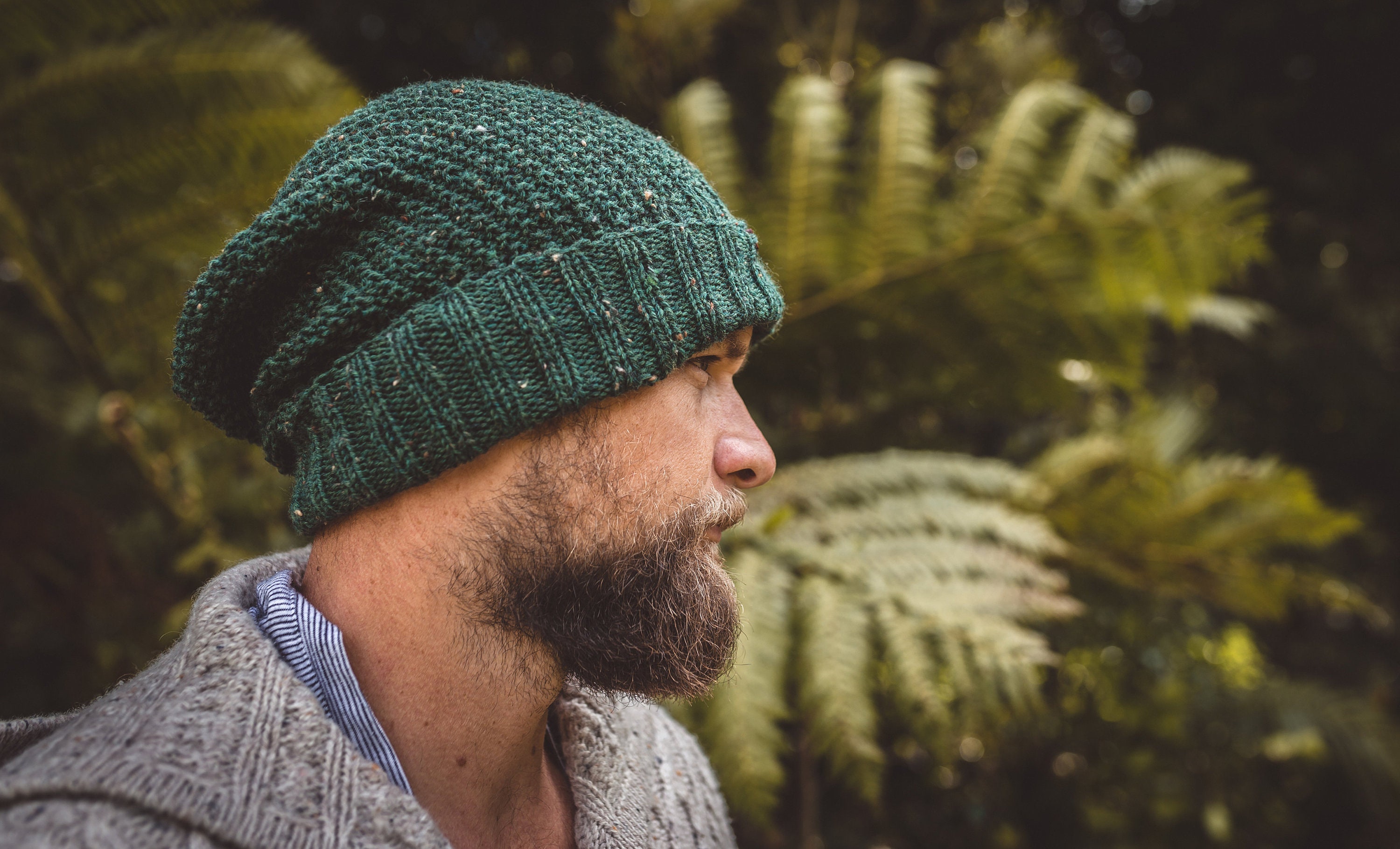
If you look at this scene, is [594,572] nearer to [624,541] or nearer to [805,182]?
[624,541]

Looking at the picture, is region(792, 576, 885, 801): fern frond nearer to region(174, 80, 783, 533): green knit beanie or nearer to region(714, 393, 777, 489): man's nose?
region(714, 393, 777, 489): man's nose

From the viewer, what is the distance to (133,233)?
7.44ft

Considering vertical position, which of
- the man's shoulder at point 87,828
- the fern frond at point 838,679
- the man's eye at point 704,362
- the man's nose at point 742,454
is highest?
the man's eye at point 704,362

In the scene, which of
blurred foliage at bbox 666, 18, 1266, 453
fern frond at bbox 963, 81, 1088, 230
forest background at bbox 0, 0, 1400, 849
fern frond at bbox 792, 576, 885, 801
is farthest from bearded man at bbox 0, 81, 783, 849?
fern frond at bbox 963, 81, 1088, 230

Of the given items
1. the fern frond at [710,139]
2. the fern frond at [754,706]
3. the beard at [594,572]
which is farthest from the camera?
the fern frond at [710,139]

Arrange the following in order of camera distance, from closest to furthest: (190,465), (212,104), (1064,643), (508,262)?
(508,262), (212,104), (190,465), (1064,643)

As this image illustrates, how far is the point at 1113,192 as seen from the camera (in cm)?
283

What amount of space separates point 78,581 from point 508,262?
7.91 ft

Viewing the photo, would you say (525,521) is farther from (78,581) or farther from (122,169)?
(78,581)

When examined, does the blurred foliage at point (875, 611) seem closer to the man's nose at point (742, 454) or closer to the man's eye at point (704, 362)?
the man's nose at point (742, 454)

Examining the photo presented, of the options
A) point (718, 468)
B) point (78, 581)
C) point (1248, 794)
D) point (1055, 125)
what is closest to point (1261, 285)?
point (1055, 125)

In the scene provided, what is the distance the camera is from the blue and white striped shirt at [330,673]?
1154mm

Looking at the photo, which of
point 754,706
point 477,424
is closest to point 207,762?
point 477,424

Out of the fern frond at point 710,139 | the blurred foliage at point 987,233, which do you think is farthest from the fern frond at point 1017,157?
the fern frond at point 710,139
